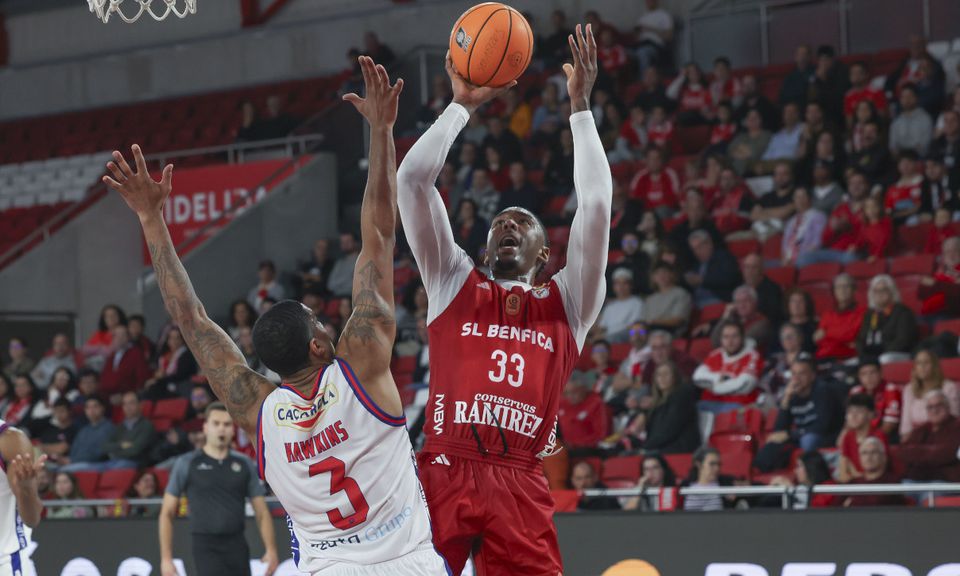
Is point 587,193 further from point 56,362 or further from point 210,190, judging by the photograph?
point 210,190

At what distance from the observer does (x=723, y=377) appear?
1075 centimetres

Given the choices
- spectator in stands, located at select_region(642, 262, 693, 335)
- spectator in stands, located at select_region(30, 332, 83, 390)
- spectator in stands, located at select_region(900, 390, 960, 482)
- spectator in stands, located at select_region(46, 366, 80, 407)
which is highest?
spectator in stands, located at select_region(642, 262, 693, 335)

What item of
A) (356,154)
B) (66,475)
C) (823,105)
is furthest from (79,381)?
(823,105)

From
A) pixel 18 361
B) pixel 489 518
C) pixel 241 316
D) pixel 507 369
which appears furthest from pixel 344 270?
pixel 489 518

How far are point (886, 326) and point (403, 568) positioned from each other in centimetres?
697

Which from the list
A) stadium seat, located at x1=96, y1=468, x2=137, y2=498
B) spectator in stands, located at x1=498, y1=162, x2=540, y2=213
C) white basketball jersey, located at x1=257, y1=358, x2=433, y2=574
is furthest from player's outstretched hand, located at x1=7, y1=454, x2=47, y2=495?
spectator in stands, located at x1=498, y1=162, x2=540, y2=213

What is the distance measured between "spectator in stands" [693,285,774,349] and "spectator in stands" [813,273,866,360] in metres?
0.43

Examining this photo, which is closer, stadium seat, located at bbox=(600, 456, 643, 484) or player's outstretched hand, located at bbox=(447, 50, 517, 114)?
player's outstretched hand, located at bbox=(447, 50, 517, 114)

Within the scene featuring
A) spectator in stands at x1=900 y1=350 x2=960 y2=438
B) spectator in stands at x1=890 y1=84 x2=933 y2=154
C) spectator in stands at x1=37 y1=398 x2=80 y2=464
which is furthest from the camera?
spectator in stands at x1=37 y1=398 x2=80 y2=464

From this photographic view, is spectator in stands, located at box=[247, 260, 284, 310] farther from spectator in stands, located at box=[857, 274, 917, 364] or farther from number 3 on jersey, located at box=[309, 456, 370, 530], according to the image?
number 3 on jersey, located at box=[309, 456, 370, 530]

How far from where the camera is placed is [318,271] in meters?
15.3

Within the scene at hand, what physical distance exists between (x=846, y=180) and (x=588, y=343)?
9.23ft

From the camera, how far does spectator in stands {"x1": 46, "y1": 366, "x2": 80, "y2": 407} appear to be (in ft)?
47.2

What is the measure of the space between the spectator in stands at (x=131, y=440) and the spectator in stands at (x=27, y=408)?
4.93 feet
